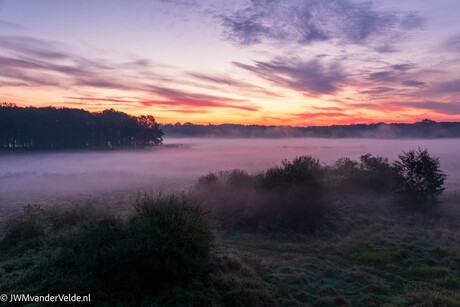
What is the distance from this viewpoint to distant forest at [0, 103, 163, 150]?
74.5 m

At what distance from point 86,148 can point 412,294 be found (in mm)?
93442

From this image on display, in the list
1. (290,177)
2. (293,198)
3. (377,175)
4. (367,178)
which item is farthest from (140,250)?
(377,175)

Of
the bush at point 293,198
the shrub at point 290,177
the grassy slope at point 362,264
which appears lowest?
the grassy slope at point 362,264

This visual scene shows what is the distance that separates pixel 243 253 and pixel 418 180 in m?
18.5

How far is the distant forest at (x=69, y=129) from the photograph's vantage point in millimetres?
74500

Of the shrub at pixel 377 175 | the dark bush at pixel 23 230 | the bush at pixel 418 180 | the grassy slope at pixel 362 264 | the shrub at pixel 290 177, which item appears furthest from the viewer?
the shrub at pixel 377 175

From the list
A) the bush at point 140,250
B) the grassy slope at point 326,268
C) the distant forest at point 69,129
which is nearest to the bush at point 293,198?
the grassy slope at point 326,268

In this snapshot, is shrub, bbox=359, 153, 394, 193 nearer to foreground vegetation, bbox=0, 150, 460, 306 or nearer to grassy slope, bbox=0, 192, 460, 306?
foreground vegetation, bbox=0, 150, 460, 306

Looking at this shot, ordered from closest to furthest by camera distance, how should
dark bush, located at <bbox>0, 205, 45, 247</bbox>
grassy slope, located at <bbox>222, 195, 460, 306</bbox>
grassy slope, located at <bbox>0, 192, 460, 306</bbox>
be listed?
grassy slope, located at <bbox>0, 192, 460, 306</bbox>
grassy slope, located at <bbox>222, 195, 460, 306</bbox>
dark bush, located at <bbox>0, 205, 45, 247</bbox>

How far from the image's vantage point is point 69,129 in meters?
82.2

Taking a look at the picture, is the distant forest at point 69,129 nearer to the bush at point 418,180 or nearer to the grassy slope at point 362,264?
the grassy slope at point 362,264

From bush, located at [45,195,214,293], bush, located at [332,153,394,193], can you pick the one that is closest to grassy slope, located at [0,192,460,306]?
bush, located at [45,195,214,293]

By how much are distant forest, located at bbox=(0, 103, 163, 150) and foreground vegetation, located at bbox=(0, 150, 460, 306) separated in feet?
248

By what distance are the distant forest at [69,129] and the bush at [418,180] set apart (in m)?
85.6
